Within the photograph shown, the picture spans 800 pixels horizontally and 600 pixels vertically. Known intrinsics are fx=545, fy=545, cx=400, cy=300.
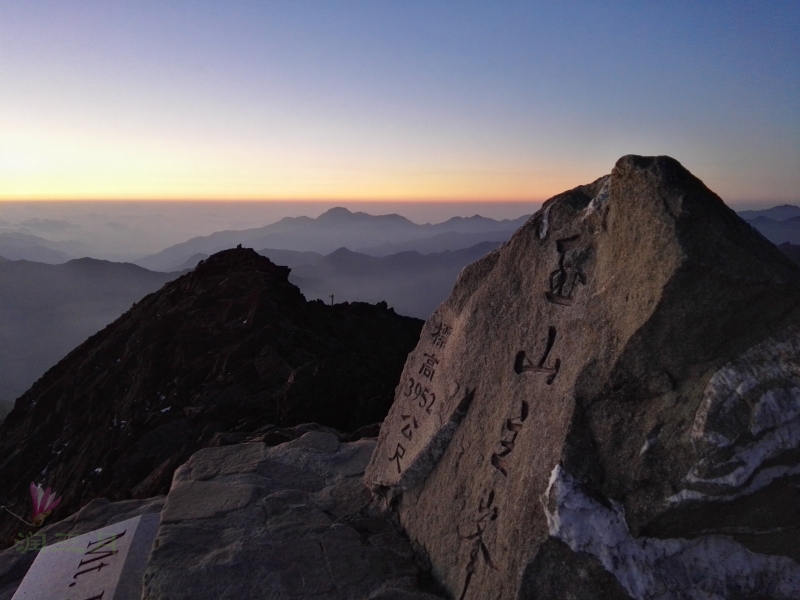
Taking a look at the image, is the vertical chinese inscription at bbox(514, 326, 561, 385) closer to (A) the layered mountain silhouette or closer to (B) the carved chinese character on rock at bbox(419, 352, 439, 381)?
(B) the carved chinese character on rock at bbox(419, 352, 439, 381)

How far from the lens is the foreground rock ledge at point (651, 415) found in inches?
93.0

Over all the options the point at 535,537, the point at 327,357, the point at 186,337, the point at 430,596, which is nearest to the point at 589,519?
the point at 535,537

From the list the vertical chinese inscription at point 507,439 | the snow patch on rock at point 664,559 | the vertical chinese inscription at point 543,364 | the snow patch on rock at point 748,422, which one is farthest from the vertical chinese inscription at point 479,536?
the snow patch on rock at point 748,422

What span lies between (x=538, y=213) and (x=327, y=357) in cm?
733

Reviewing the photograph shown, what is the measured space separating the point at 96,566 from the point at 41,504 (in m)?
3.91

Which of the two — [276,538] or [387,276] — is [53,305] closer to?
[387,276]

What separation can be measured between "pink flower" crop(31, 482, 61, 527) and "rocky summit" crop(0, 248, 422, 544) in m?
0.20

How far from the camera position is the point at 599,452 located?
2.65m

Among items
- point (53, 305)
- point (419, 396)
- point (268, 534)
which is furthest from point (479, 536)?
point (53, 305)

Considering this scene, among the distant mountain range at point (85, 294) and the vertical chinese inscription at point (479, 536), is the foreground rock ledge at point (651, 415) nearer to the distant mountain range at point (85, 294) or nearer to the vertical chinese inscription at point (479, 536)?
the vertical chinese inscription at point (479, 536)

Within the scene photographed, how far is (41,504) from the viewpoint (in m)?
6.84

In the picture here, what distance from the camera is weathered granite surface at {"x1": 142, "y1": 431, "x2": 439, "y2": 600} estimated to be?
11.2ft

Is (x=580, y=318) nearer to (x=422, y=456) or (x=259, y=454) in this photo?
(x=422, y=456)

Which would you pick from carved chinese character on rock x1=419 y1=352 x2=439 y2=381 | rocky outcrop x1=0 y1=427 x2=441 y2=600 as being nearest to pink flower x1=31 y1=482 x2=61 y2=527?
rocky outcrop x1=0 y1=427 x2=441 y2=600
